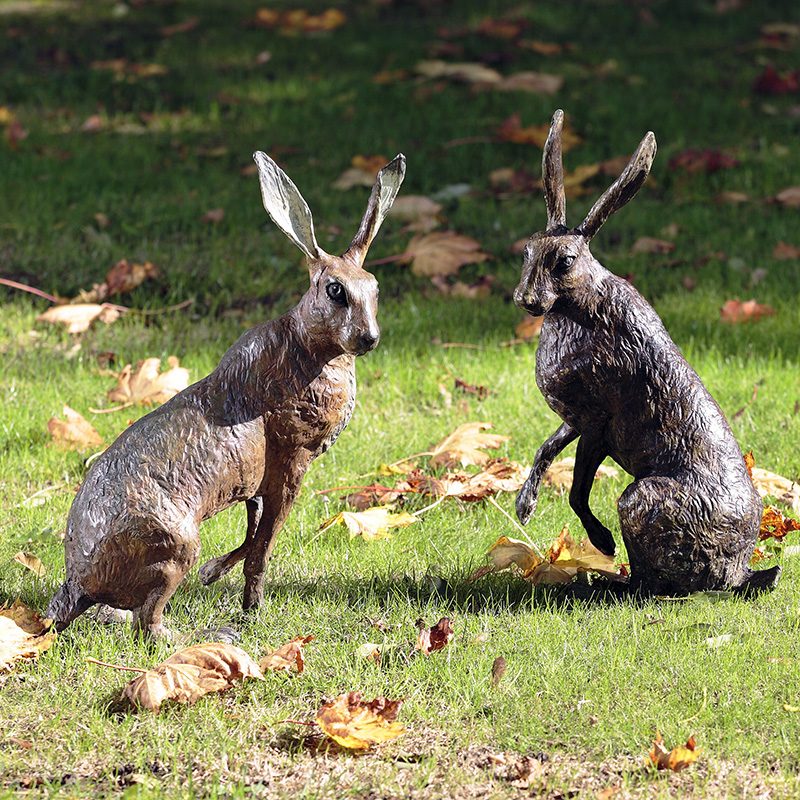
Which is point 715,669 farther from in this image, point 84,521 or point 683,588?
point 84,521

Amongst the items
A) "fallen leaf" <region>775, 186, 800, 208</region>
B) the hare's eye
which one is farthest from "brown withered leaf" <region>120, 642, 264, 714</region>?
"fallen leaf" <region>775, 186, 800, 208</region>

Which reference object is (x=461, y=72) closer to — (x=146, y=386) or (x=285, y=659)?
(x=146, y=386)

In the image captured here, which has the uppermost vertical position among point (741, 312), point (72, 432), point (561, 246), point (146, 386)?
point (561, 246)

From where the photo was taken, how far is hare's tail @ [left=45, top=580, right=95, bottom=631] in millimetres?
2986

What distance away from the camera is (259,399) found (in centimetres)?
297

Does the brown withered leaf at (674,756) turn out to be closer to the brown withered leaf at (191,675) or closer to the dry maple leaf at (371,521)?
the brown withered leaf at (191,675)

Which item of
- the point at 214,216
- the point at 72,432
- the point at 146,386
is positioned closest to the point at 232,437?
the point at 72,432

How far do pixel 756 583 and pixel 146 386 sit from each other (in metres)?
2.73

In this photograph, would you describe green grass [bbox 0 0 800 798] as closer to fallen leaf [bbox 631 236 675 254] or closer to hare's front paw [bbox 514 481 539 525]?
fallen leaf [bbox 631 236 675 254]

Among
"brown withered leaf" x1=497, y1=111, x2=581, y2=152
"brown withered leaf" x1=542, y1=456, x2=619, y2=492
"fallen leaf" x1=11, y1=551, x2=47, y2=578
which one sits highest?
"brown withered leaf" x1=497, y1=111, x2=581, y2=152

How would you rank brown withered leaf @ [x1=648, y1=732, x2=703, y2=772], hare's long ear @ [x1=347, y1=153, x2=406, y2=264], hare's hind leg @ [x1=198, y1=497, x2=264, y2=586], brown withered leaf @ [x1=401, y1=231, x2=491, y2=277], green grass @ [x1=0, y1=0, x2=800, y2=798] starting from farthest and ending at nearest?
1. brown withered leaf @ [x1=401, y1=231, x2=491, y2=277]
2. hare's hind leg @ [x1=198, y1=497, x2=264, y2=586]
3. hare's long ear @ [x1=347, y1=153, x2=406, y2=264]
4. green grass @ [x1=0, y1=0, x2=800, y2=798]
5. brown withered leaf @ [x1=648, y1=732, x2=703, y2=772]

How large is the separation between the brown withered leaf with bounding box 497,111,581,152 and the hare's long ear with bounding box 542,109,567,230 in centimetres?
455

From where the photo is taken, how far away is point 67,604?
9.87 feet

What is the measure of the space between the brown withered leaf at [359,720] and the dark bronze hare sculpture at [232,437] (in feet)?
1.82
